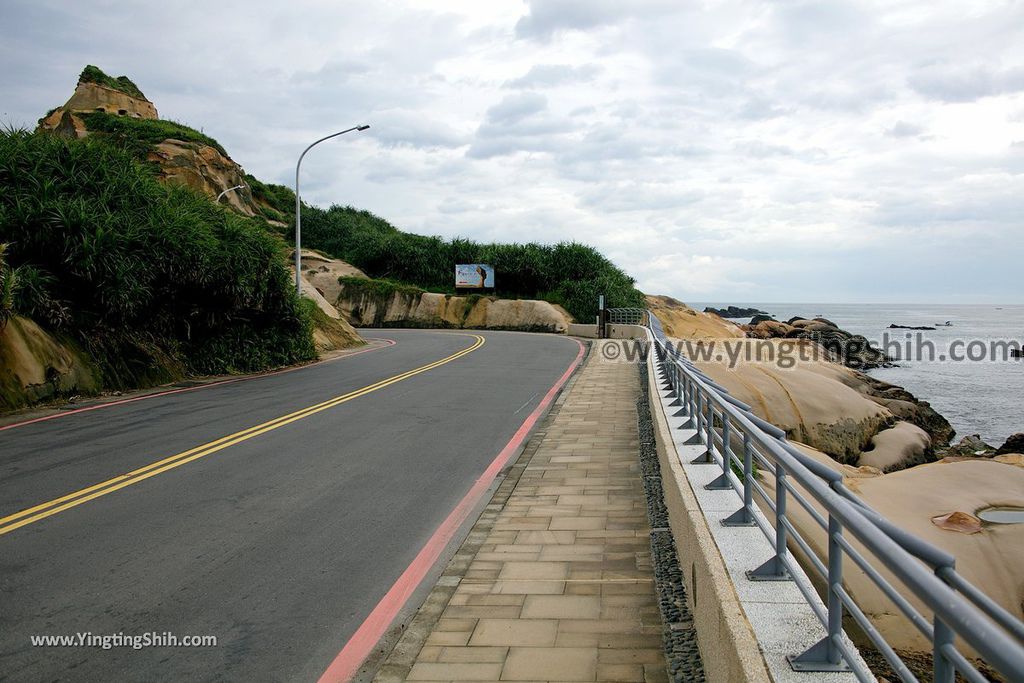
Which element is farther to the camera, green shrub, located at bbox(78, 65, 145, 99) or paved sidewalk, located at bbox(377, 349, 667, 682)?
green shrub, located at bbox(78, 65, 145, 99)

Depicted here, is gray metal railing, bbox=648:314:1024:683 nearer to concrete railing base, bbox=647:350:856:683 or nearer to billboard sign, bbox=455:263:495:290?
concrete railing base, bbox=647:350:856:683

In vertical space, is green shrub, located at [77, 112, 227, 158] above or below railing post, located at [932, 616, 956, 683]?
above

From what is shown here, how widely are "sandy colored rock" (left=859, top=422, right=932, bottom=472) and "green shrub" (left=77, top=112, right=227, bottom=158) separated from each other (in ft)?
136

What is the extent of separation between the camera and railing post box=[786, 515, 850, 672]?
294cm

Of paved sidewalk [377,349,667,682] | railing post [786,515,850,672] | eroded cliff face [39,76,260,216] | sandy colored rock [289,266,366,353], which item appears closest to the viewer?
railing post [786,515,850,672]

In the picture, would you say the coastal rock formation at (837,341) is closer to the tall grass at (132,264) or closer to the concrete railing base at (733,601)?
the tall grass at (132,264)

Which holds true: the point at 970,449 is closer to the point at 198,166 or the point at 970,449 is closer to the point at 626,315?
the point at 626,315

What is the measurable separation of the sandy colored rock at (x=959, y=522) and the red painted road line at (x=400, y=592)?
4868mm

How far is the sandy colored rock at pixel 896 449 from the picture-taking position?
611 inches

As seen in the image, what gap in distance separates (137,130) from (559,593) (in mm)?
50734

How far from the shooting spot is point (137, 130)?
47.7 meters

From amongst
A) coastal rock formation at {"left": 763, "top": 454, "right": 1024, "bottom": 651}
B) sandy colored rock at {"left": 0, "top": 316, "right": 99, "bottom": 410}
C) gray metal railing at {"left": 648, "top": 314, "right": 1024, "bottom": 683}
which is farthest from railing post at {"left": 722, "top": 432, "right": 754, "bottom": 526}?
sandy colored rock at {"left": 0, "top": 316, "right": 99, "bottom": 410}

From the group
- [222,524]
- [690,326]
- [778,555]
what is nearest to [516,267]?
[690,326]

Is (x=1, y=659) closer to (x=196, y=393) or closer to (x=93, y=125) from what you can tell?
(x=196, y=393)
